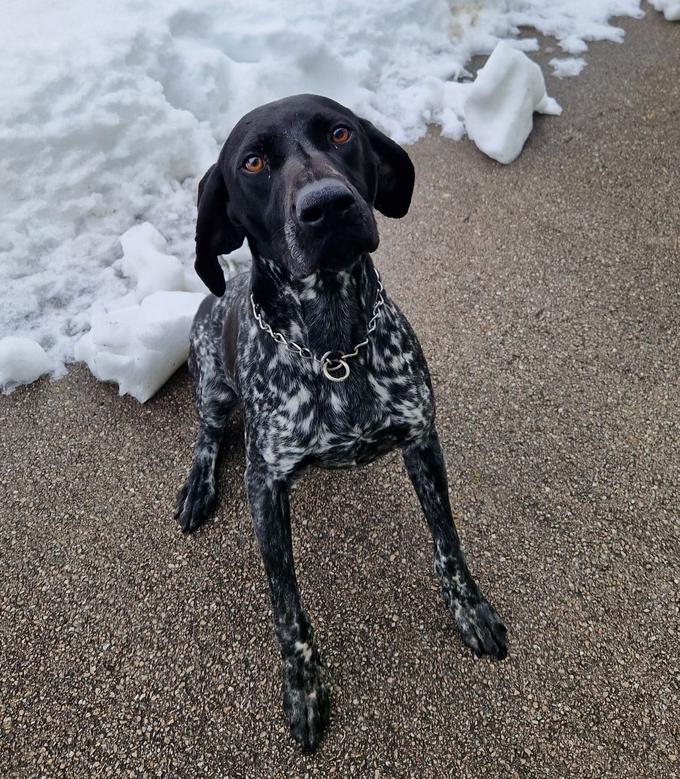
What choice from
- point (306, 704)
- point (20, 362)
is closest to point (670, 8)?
point (20, 362)

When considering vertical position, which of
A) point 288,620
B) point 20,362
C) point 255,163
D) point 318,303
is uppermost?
point 255,163

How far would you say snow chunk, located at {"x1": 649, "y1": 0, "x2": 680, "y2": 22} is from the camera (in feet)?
17.3

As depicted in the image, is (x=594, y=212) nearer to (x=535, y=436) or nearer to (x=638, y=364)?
(x=638, y=364)

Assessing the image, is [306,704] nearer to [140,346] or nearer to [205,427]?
[205,427]

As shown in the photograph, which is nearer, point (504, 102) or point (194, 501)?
point (194, 501)

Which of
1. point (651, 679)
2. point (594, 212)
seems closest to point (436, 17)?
point (594, 212)

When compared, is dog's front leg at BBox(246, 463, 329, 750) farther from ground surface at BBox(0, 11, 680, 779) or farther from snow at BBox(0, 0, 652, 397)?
snow at BBox(0, 0, 652, 397)

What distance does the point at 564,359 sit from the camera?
3.25 meters

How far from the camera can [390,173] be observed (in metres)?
2.34

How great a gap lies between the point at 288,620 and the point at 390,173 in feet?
5.43

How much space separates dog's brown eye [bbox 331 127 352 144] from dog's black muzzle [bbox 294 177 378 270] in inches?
13.7

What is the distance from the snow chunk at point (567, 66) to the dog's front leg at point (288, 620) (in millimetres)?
4440

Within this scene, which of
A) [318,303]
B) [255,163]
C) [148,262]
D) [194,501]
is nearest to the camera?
[255,163]

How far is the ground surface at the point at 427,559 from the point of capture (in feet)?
7.09
